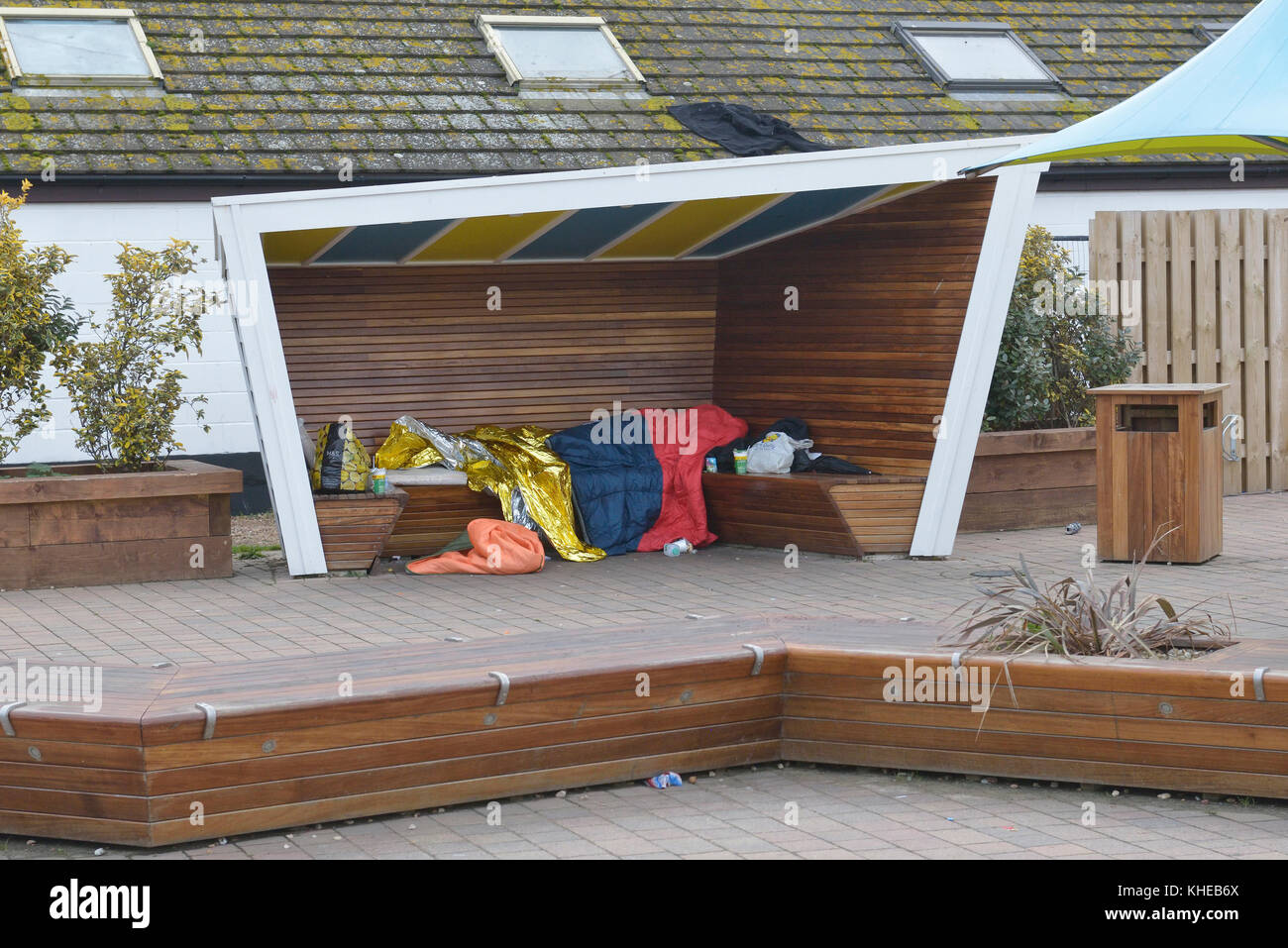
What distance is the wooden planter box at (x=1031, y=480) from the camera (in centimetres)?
1056

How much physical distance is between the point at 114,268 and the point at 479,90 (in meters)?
3.48

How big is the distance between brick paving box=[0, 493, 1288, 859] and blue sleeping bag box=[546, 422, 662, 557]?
32cm

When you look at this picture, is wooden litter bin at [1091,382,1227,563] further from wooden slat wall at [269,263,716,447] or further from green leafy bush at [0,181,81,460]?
green leafy bush at [0,181,81,460]

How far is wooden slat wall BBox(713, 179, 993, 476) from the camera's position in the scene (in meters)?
9.40

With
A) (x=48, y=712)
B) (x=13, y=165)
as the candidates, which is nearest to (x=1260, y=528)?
(x=48, y=712)

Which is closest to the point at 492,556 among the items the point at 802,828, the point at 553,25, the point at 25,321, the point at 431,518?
the point at 431,518

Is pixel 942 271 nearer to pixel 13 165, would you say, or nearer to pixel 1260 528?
pixel 1260 528

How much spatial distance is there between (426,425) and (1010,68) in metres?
7.98

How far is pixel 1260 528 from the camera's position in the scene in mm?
10484

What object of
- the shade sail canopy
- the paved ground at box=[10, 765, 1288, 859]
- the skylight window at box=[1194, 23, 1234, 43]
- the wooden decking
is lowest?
the paved ground at box=[10, 765, 1288, 859]

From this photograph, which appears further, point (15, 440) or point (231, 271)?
point (15, 440)

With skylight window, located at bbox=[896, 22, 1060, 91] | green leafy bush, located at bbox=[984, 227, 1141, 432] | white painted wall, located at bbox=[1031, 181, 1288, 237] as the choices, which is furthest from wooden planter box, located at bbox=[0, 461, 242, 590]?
skylight window, located at bbox=[896, 22, 1060, 91]

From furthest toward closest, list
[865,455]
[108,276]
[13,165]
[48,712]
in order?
[13,165] < [865,455] < [108,276] < [48,712]

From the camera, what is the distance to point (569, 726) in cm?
557
